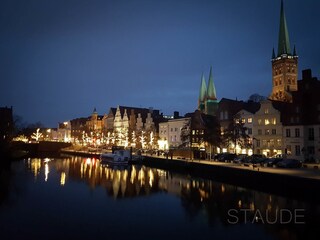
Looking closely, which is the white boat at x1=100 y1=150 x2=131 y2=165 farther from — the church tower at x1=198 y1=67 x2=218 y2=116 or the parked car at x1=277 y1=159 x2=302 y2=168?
the parked car at x1=277 y1=159 x2=302 y2=168

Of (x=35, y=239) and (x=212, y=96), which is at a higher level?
(x=212, y=96)

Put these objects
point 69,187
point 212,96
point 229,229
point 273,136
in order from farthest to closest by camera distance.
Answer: point 212,96
point 273,136
point 69,187
point 229,229

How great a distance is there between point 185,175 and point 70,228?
30.4 m

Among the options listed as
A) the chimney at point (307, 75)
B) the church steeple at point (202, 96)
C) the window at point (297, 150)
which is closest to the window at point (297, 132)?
the window at point (297, 150)

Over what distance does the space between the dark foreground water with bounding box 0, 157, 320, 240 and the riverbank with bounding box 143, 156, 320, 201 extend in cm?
122

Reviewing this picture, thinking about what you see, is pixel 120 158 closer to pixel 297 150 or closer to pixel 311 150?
pixel 297 150

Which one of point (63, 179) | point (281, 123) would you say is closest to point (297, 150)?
point (281, 123)

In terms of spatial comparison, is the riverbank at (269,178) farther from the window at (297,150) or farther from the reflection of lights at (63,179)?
the reflection of lights at (63,179)

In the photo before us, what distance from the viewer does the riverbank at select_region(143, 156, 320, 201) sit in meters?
30.0

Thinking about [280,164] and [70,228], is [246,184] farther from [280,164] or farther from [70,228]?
[70,228]

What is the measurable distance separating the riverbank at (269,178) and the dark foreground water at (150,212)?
1.22m

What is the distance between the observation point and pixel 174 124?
89.4m

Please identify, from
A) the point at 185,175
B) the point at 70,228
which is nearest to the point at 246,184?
the point at 185,175

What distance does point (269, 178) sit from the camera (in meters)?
35.0
